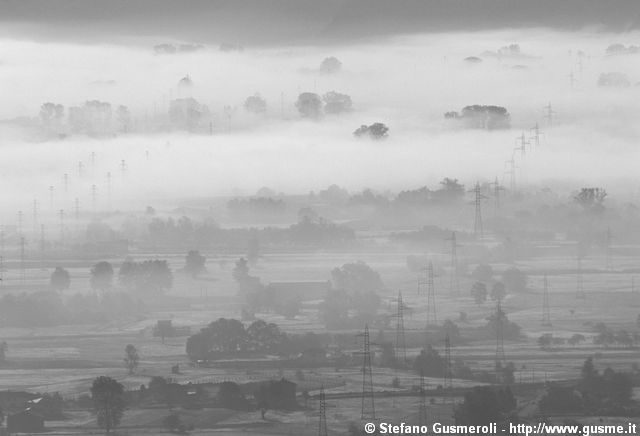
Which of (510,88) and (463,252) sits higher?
(510,88)

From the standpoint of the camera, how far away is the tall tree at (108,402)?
2915 cm

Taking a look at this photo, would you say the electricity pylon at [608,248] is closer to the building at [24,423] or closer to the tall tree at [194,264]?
the tall tree at [194,264]

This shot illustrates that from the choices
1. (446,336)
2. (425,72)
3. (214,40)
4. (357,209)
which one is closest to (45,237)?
(357,209)

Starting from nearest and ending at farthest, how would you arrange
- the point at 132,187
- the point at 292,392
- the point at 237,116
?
the point at 292,392 → the point at 132,187 → the point at 237,116

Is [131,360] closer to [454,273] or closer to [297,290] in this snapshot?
[297,290]

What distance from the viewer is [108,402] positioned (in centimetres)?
2961

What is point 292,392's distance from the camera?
99.9 ft

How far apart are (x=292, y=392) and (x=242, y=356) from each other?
5.08 meters

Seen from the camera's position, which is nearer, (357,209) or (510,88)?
(357,209)

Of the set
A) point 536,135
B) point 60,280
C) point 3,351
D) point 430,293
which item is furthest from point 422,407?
point 536,135

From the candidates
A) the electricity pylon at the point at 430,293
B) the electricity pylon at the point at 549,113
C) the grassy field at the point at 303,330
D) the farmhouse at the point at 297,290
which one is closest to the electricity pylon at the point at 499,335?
the grassy field at the point at 303,330

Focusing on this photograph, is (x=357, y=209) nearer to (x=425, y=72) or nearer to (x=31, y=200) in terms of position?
(x=31, y=200)

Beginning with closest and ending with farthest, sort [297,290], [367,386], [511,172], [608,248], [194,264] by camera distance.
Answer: [367,386], [297,290], [194,264], [608,248], [511,172]

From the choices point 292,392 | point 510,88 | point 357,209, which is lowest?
point 292,392
